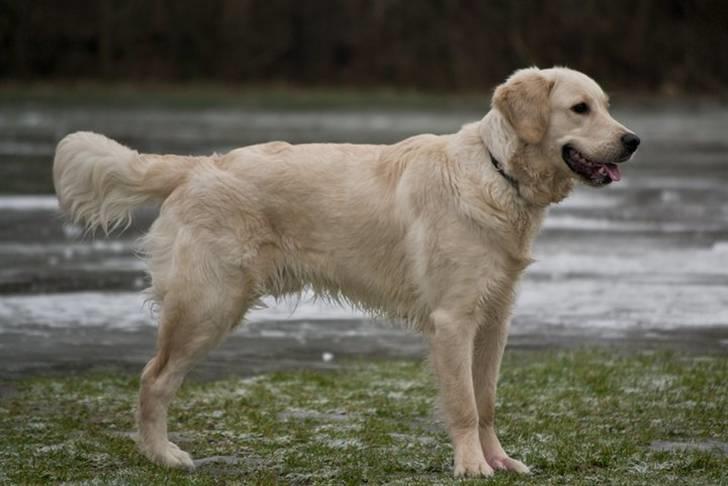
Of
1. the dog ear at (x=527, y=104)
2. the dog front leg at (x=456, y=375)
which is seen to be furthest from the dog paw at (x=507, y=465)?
the dog ear at (x=527, y=104)

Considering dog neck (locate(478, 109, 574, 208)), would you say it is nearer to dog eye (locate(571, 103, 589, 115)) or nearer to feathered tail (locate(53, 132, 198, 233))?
dog eye (locate(571, 103, 589, 115))

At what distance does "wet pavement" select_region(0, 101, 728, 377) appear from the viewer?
33.4 feet

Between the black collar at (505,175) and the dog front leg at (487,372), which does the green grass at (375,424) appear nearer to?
the dog front leg at (487,372)

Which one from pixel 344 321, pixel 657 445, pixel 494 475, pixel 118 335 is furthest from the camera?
pixel 344 321

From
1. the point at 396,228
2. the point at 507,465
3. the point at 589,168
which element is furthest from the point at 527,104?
the point at 507,465

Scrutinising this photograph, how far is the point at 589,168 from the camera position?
23.1ft

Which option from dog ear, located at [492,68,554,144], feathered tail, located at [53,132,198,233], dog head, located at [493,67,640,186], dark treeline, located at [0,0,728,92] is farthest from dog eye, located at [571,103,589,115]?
dark treeline, located at [0,0,728,92]

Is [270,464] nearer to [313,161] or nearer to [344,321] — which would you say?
[313,161]

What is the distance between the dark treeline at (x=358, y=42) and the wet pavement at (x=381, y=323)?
21828 millimetres

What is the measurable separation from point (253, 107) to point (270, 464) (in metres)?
29.7

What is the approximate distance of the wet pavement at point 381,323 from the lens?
1017 centimetres

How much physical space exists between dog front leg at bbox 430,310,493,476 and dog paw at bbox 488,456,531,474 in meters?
0.14

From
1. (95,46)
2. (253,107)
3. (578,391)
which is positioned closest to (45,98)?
(253,107)

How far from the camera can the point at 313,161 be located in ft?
24.2
